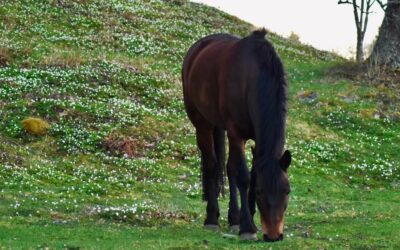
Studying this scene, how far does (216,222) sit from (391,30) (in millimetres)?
26716

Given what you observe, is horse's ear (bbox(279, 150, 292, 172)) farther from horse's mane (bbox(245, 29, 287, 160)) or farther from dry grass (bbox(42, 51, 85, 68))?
dry grass (bbox(42, 51, 85, 68))

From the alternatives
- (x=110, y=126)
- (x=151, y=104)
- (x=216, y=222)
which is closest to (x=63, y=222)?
(x=216, y=222)

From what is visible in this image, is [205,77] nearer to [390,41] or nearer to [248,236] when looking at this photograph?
[248,236]

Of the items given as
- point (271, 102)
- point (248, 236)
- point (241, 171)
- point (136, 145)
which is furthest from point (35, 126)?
point (271, 102)

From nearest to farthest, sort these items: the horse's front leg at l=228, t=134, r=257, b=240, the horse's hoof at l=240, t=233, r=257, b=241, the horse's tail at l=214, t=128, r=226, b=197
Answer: the horse's hoof at l=240, t=233, r=257, b=241 → the horse's front leg at l=228, t=134, r=257, b=240 → the horse's tail at l=214, t=128, r=226, b=197

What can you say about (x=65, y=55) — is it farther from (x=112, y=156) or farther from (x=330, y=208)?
(x=330, y=208)

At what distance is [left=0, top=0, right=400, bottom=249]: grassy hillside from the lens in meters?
15.5

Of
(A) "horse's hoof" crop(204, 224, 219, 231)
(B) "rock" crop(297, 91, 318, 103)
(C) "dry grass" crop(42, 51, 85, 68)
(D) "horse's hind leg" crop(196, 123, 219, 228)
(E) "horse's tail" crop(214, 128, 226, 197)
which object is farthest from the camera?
(B) "rock" crop(297, 91, 318, 103)

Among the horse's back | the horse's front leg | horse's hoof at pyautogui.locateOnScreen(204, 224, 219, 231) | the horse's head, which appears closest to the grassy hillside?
horse's hoof at pyautogui.locateOnScreen(204, 224, 219, 231)

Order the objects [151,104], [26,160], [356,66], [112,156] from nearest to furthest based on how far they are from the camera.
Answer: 1. [26,160]
2. [112,156]
3. [151,104]
4. [356,66]

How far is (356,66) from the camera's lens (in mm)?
41094

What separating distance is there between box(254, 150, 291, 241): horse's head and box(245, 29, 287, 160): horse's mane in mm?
209

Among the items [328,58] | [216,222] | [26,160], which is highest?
[328,58]

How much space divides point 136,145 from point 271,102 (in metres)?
14.0
